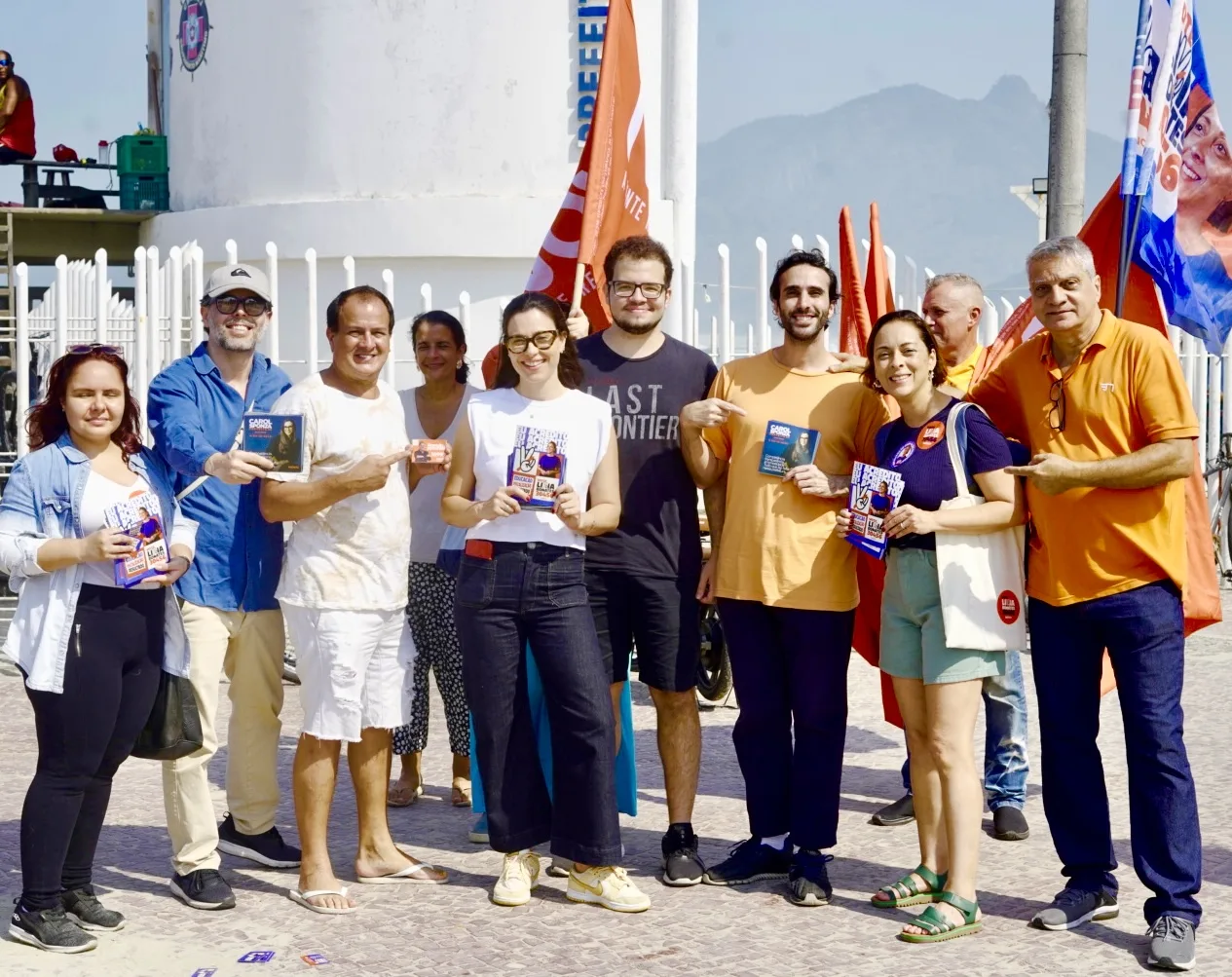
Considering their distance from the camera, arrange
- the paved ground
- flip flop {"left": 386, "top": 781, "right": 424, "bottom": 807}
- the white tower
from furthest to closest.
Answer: the white tower → flip flop {"left": 386, "top": 781, "right": 424, "bottom": 807} → the paved ground

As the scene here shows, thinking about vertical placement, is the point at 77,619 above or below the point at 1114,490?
below

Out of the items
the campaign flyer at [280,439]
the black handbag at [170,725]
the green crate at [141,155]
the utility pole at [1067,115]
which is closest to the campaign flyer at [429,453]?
the campaign flyer at [280,439]

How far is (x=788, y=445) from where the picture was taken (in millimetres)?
5570

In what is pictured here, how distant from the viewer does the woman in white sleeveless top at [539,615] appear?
18.3 ft

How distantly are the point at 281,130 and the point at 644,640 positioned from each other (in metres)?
14.5

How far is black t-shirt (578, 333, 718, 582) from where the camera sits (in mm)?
5883

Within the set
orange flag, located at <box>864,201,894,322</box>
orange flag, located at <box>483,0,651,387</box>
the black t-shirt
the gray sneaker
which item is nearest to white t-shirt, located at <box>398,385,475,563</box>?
orange flag, located at <box>483,0,651,387</box>

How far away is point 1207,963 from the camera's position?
500 cm

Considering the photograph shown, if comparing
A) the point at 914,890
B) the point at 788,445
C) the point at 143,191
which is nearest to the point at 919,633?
the point at 788,445

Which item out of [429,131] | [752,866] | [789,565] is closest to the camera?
[789,565]

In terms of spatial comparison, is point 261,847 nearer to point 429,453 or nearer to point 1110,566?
point 429,453

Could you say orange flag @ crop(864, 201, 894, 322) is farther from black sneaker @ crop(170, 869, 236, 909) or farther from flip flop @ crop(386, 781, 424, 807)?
black sneaker @ crop(170, 869, 236, 909)

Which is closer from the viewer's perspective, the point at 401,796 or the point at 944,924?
the point at 944,924

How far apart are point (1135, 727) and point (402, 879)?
2.60 m
